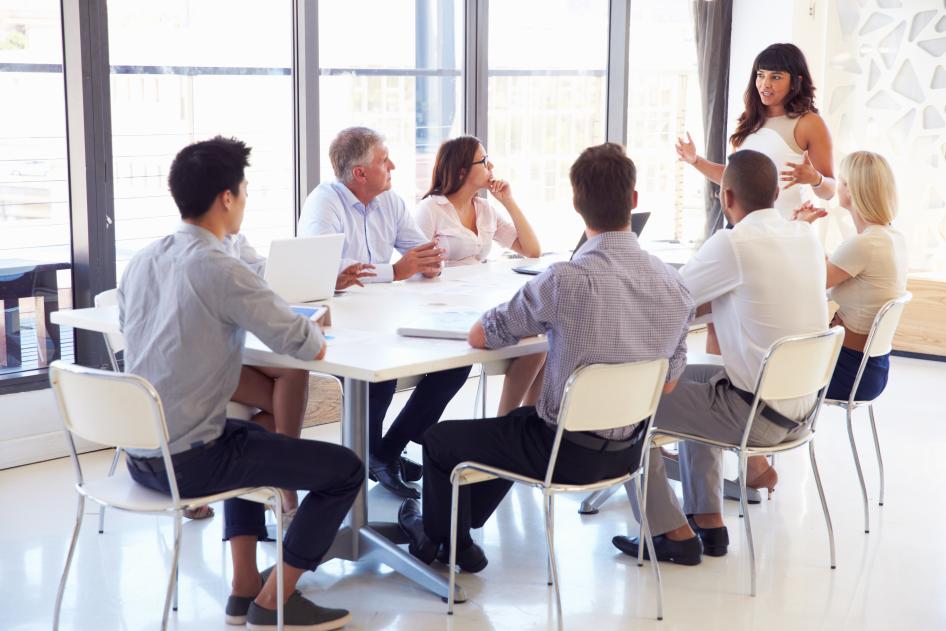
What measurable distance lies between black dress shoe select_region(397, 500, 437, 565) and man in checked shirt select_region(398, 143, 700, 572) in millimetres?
319

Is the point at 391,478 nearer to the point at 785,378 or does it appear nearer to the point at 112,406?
the point at 785,378

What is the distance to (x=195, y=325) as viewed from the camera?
8.13 ft

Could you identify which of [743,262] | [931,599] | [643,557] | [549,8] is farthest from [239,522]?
[549,8]

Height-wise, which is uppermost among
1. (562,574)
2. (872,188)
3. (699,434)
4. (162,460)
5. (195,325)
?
(872,188)

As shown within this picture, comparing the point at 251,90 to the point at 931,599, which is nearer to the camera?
the point at 931,599

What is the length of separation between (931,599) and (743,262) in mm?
1065

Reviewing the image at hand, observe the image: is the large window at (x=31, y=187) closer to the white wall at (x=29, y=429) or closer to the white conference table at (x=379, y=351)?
the white wall at (x=29, y=429)

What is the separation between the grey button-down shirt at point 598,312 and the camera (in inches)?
105

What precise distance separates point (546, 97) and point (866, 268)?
107 inches

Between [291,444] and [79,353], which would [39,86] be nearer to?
[79,353]

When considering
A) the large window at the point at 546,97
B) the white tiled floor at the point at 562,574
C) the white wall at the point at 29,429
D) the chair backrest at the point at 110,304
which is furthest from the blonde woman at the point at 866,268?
the white wall at the point at 29,429

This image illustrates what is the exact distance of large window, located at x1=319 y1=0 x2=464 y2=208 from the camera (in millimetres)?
4938

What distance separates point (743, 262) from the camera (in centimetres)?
307

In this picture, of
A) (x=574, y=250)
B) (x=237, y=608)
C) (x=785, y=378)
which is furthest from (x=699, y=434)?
(x=237, y=608)
